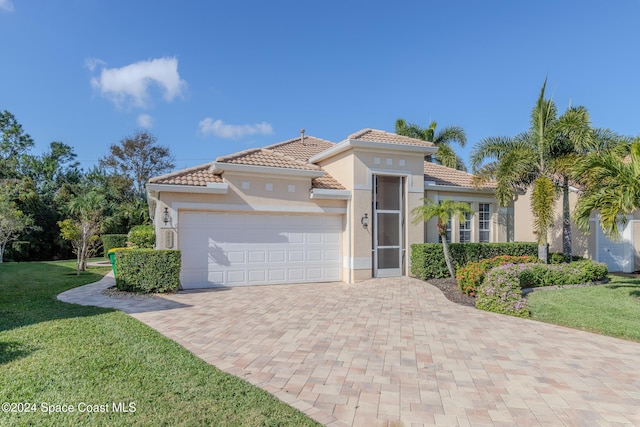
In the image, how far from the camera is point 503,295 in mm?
9188

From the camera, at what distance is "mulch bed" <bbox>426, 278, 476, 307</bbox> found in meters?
10.4

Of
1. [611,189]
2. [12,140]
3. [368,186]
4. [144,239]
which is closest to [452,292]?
[368,186]

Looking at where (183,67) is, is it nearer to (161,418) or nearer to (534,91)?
(534,91)

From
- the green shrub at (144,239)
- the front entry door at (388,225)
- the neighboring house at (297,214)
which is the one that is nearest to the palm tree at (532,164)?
the neighboring house at (297,214)

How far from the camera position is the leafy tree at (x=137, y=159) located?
39656 mm

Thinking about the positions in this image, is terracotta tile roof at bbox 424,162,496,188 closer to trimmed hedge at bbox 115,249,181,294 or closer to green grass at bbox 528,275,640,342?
green grass at bbox 528,275,640,342

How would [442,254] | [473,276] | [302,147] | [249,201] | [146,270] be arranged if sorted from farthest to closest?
[302,147], [442,254], [249,201], [146,270], [473,276]

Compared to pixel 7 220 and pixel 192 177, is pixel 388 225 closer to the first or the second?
pixel 192 177

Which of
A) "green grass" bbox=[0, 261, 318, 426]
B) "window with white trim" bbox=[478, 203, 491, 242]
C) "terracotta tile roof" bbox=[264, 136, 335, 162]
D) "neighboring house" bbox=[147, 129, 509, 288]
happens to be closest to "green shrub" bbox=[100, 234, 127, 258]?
"terracotta tile roof" bbox=[264, 136, 335, 162]

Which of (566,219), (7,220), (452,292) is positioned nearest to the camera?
(452,292)

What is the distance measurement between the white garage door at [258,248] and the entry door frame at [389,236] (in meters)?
1.42

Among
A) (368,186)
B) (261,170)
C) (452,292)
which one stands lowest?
(452,292)

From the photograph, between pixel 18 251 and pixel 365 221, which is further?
pixel 18 251

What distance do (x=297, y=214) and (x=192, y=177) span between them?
157 inches
